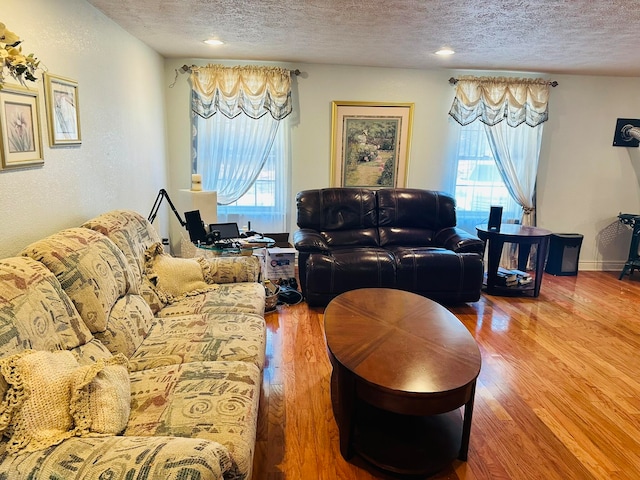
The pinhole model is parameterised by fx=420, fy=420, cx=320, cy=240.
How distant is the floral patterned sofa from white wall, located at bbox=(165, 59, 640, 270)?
254 cm

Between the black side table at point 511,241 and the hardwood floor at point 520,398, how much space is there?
30 cm

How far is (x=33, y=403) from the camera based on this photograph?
123cm

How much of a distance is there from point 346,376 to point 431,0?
2.02m

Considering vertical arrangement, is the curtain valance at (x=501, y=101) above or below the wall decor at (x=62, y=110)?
above

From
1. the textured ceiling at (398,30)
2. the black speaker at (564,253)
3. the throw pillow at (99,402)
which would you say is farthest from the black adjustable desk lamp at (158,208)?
the black speaker at (564,253)

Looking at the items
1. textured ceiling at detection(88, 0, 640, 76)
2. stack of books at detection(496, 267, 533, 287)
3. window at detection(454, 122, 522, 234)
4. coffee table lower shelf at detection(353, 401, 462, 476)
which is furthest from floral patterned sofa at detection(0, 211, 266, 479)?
window at detection(454, 122, 522, 234)

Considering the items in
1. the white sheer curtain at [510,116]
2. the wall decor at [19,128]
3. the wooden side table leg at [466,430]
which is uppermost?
the white sheer curtain at [510,116]

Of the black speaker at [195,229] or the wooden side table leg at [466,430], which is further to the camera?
the black speaker at [195,229]

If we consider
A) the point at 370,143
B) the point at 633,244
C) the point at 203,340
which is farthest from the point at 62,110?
the point at 633,244

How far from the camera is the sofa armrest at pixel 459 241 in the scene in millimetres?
3859

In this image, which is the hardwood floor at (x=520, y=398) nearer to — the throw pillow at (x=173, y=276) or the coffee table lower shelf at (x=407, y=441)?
the coffee table lower shelf at (x=407, y=441)

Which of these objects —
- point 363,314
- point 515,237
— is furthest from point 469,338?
point 515,237

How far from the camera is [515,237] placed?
4.00 m

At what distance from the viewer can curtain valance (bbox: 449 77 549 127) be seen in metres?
4.57
